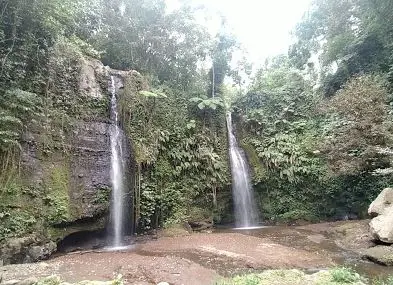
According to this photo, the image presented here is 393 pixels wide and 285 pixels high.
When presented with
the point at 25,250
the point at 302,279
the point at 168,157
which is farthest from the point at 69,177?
the point at 302,279

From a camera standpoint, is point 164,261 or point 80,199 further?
point 80,199

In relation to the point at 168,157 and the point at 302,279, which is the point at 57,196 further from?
the point at 302,279

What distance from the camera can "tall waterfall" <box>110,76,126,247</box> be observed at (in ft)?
38.4

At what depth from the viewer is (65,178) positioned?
10.7m

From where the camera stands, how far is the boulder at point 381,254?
8030 millimetres

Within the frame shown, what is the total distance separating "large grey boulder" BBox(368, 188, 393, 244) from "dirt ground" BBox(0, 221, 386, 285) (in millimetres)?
661

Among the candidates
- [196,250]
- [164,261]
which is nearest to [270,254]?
[196,250]

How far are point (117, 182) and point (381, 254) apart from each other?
8515 millimetres

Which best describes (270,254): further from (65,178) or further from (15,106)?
(15,106)

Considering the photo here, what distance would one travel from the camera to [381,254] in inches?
329

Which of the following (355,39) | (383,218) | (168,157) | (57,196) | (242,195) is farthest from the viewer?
(355,39)

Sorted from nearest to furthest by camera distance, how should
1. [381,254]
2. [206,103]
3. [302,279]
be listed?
[302,279], [381,254], [206,103]

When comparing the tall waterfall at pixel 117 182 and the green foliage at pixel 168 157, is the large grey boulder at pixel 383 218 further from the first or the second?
the tall waterfall at pixel 117 182

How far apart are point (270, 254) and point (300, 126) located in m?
9.60
